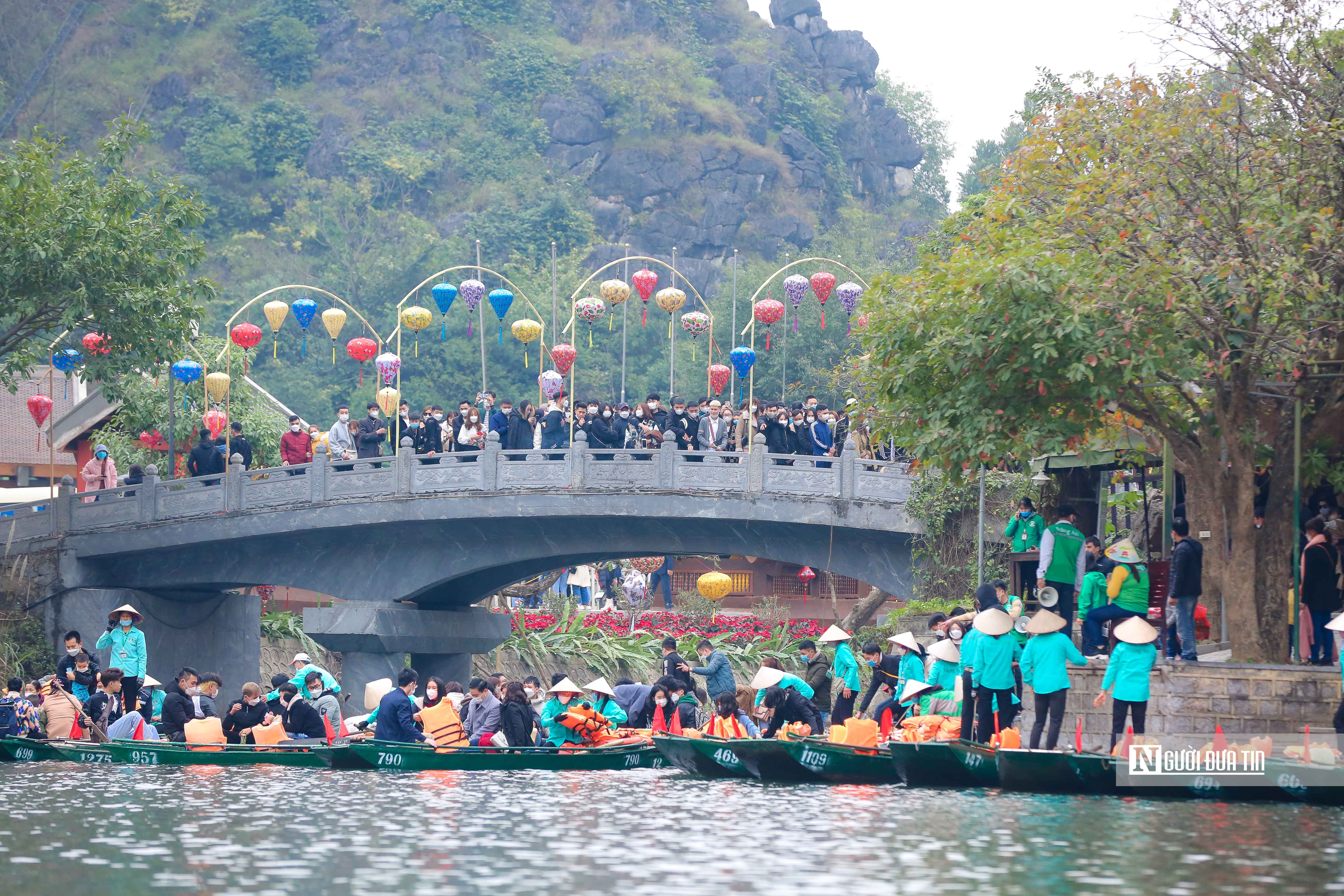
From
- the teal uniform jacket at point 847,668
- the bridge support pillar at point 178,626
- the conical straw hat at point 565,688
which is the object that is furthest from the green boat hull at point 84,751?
the bridge support pillar at point 178,626

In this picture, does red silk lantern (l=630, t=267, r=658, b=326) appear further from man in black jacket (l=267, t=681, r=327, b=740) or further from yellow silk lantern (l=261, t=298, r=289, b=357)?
man in black jacket (l=267, t=681, r=327, b=740)

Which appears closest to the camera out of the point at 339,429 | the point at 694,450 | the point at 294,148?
the point at 694,450

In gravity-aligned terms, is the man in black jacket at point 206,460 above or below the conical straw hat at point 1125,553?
above

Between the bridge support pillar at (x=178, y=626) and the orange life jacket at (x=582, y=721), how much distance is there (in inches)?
585

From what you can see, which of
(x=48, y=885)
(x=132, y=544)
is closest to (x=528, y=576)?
(x=132, y=544)

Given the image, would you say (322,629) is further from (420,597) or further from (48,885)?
(48,885)

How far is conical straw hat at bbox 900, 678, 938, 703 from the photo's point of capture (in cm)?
2056

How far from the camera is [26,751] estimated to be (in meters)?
21.9

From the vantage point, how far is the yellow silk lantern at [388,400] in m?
37.9

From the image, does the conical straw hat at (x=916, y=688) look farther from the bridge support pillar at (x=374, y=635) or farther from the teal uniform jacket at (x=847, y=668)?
the bridge support pillar at (x=374, y=635)

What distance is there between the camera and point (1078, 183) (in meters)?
19.6

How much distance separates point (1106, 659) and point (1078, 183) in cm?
543

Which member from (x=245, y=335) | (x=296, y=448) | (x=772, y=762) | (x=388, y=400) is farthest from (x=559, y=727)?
(x=388, y=400)

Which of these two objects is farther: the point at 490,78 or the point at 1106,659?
the point at 490,78
